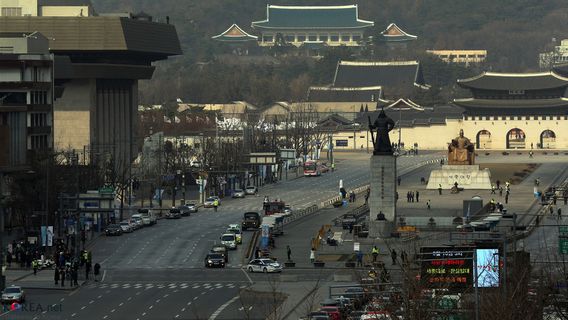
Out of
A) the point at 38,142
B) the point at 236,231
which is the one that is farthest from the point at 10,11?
the point at 236,231

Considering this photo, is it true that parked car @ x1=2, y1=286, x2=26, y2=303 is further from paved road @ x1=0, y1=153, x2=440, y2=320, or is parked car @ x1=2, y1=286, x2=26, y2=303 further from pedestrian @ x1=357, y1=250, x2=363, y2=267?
pedestrian @ x1=357, y1=250, x2=363, y2=267

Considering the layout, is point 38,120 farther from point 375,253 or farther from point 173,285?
point 173,285

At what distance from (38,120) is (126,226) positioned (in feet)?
43.5

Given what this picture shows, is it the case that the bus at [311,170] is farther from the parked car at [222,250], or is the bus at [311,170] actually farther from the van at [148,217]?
the parked car at [222,250]

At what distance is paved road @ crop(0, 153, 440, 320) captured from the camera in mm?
81562

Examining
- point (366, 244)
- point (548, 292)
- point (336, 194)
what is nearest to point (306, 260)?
point (366, 244)

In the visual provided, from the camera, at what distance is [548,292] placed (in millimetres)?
68312

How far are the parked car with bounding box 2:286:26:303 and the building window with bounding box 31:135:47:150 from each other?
43794mm

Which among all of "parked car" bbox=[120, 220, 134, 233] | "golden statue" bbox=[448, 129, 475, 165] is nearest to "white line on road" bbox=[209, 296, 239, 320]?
"parked car" bbox=[120, 220, 134, 233]

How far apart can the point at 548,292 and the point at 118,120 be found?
111 meters

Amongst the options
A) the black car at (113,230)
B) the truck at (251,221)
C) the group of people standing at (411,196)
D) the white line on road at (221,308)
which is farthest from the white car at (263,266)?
the group of people standing at (411,196)

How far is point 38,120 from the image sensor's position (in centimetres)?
13100

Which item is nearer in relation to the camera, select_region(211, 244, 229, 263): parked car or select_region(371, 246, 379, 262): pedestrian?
select_region(371, 246, 379, 262): pedestrian

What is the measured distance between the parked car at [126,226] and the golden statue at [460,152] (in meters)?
52.0
